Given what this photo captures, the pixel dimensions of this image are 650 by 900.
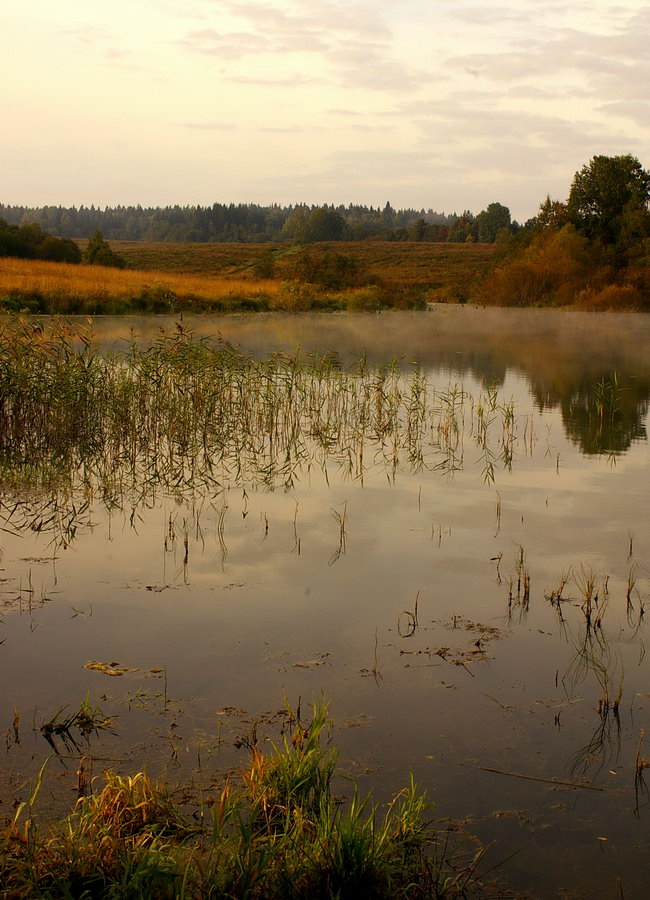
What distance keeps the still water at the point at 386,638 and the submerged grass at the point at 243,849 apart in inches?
9.4

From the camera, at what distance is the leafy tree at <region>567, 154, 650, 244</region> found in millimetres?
46406

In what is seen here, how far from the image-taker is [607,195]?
153 ft

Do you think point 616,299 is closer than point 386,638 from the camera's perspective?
No

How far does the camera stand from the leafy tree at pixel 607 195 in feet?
152

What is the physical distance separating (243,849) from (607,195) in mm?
48397

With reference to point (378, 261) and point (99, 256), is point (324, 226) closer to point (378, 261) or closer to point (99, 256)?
point (378, 261)

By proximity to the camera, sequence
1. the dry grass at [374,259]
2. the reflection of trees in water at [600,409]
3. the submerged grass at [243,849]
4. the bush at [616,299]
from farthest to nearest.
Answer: the dry grass at [374,259]
the bush at [616,299]
the reflection of trees in water at [600,409]
the submerged grass at [243,849]

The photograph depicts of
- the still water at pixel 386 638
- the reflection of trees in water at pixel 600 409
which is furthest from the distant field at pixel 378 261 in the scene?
the still water at pixel 386 638

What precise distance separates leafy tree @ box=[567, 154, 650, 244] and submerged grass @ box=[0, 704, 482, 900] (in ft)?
152

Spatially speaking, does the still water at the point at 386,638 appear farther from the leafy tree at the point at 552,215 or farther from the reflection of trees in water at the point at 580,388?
the leafy tree at the point at 552,215

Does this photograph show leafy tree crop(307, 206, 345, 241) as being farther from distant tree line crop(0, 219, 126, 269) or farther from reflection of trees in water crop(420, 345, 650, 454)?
reflection of trees in water crop(420, 345, 650, 454)

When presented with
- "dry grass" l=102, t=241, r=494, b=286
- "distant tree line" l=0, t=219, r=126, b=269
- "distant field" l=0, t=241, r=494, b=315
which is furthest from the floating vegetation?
"dry grass" l=102, t=241, r=494, b=286

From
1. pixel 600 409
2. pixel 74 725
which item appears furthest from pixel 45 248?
pixel 74 725

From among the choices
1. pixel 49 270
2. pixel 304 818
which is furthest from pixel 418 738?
pixel 49 270
